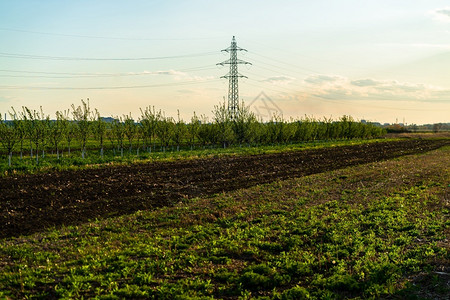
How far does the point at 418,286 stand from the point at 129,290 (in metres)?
7.01

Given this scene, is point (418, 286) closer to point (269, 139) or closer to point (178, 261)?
point (178, 261)

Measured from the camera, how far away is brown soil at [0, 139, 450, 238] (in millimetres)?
15141

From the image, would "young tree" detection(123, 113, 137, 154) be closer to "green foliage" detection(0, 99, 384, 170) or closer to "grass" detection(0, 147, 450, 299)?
"green foliage" detection(0, 99, 384, 170)

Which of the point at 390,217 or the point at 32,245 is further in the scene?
the point at 390,217

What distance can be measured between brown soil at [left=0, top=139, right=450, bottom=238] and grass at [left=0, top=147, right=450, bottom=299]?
1691 millimetres

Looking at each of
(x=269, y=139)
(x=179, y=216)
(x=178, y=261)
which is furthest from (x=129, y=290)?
(x=269, y=139)

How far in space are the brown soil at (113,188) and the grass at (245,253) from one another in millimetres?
1691

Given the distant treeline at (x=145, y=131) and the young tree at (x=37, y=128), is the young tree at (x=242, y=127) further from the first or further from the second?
the young tree at (x=37, y=128)

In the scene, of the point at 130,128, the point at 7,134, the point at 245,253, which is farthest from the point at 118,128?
the point at 245,253

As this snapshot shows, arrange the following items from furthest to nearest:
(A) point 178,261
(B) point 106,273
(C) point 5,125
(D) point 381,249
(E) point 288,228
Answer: (C) point 5,125, (E) point 288,228, (D) point 381,249, (A) point 178,261, (B) point 106,273

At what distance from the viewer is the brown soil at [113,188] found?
15141 millimetres

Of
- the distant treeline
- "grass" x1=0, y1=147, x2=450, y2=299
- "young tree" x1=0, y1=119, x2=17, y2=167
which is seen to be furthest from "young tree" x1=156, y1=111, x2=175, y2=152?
"grass" x1=0, y1=147, x2=450, y2=299

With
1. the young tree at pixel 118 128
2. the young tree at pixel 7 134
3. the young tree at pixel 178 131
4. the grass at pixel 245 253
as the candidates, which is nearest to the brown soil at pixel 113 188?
the grass at pixel 245 253

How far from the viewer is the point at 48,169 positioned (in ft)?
88.7
